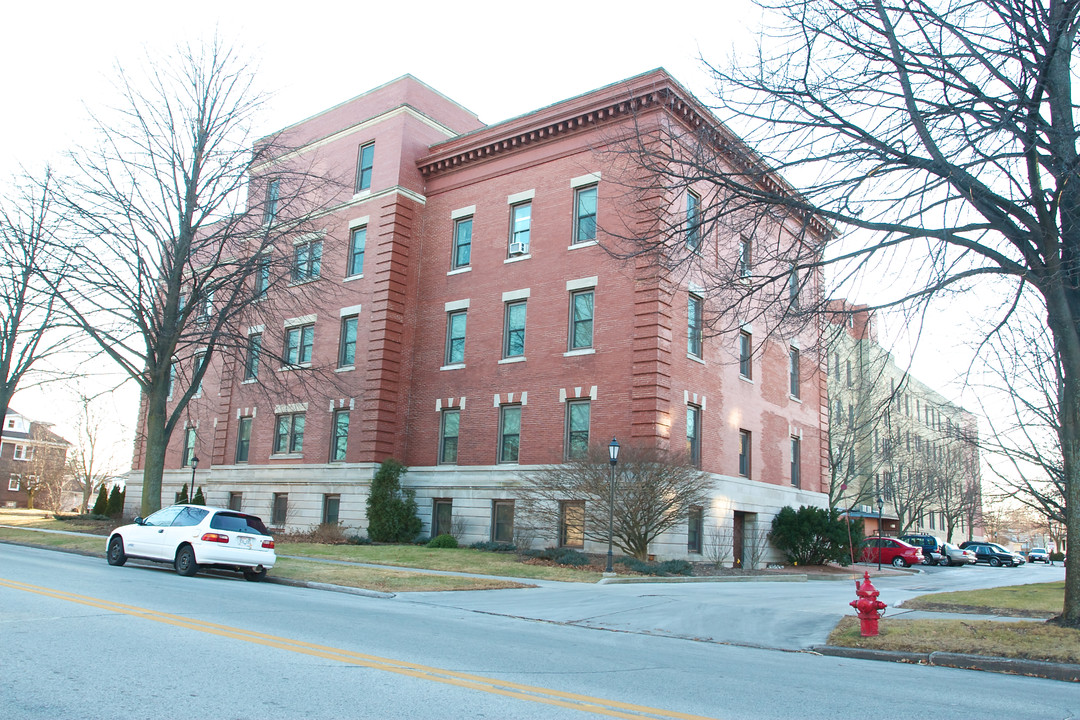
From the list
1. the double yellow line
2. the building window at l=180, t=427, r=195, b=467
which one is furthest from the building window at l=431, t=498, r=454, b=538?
the double yellow line

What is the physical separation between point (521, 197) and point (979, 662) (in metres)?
23.0

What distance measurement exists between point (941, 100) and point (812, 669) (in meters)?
8.05

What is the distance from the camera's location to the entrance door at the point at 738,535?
2814cm

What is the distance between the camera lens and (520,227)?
29688 millimetres

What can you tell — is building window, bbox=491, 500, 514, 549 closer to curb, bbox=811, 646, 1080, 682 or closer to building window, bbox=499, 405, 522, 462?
building window, bbox=499, 405, 522, 462

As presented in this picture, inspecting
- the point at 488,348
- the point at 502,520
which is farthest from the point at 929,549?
the point at 488,348

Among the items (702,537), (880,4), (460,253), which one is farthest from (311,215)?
(880,4)

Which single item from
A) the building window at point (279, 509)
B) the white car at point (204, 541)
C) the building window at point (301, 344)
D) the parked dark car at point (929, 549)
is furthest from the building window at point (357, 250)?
the parked dark car at point (929, 549)

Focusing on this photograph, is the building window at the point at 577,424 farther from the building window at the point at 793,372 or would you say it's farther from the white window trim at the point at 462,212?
the building window at the point at 793,372

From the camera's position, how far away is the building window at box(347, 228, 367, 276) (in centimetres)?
3344

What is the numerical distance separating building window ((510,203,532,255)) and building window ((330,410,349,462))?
9.67 meters

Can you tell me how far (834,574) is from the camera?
27.4m

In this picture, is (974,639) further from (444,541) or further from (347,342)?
(347,342)

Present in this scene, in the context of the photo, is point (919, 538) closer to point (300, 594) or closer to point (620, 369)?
point (620, 369)
